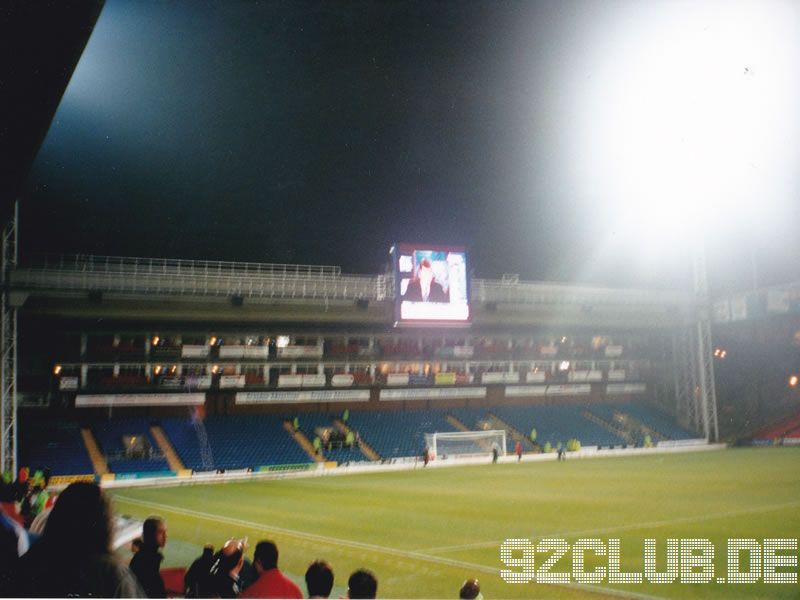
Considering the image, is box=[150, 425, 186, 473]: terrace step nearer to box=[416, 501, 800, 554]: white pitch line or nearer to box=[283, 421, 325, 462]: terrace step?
box=[283, 421, 325, 462]: terrace step

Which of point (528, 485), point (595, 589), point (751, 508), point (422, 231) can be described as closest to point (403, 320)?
point (422, 231)

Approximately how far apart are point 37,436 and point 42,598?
27.9 meters

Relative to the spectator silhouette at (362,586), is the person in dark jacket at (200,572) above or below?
below

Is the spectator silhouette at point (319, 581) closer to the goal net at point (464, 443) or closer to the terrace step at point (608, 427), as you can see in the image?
the goal net at point (464, 443)

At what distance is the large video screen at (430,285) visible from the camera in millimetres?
26328

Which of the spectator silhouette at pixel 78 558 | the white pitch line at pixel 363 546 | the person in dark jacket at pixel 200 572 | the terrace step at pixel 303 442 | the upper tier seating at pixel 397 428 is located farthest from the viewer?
the upper tier seating at pixel 397 428

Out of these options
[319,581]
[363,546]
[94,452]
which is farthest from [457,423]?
[319,581]

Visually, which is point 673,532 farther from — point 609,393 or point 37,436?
point 609,393

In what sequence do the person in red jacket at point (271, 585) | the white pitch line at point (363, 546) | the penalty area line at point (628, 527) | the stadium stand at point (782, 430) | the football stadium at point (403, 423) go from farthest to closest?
the stadium stand at point (782, 430), the football stadium at point (403, 423), the penalty area line at point (628, 527), the white pitch line at point (363, 546), the person in red jacket at point (271, 585)

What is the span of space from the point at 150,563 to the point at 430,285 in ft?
75.9

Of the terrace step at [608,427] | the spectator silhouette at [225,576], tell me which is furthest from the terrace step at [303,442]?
the spectator silhouette at [225,576]

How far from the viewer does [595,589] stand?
7.62 m

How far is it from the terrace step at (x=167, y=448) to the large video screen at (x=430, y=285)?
11.1m

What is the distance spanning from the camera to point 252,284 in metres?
28.1
